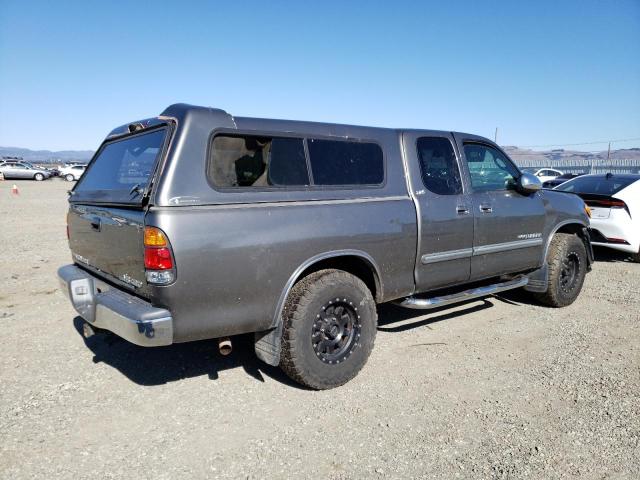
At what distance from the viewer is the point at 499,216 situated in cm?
452

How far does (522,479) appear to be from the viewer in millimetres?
2451

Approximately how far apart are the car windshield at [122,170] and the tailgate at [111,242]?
0.34 feet

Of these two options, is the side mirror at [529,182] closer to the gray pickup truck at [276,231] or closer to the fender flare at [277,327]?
the gray pickup truck at [276,231]

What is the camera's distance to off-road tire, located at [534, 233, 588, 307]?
517cm

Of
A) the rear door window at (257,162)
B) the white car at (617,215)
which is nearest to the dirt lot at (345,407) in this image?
the rear door window at (257,162)

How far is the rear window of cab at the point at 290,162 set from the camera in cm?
300

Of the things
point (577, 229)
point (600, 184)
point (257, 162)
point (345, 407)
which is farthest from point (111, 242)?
point (600, 184)

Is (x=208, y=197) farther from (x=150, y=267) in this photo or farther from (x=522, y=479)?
(x=522, y=479)

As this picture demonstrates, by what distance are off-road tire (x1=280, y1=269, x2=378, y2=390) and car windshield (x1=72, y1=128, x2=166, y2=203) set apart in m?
1.28

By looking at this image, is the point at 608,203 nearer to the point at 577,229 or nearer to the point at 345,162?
the point at 577,229

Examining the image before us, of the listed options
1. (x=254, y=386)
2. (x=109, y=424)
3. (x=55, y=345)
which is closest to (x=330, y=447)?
(x=254, y=386)

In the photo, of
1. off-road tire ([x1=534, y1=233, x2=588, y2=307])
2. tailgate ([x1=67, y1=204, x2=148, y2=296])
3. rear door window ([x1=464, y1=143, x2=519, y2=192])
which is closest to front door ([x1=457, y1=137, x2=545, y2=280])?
rear door window ([x1=464, y1=143, x2=519, y2=192])

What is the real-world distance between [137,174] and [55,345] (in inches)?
80.7

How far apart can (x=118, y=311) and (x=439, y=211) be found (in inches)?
107
